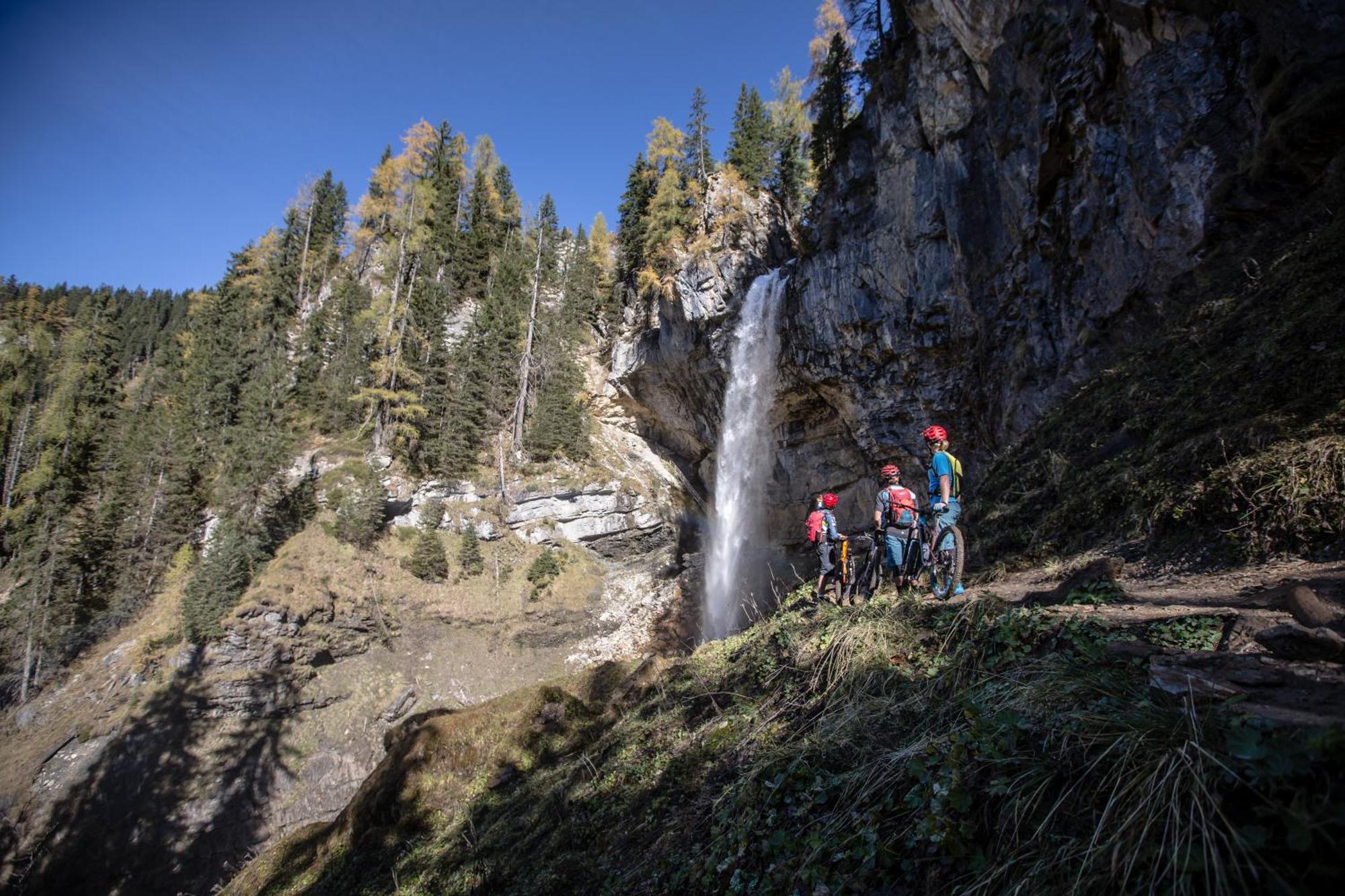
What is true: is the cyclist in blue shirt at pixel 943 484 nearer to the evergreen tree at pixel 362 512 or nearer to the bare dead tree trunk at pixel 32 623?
the evergreen tree at pixel 362 512

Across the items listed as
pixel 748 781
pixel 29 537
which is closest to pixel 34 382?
pixel 29 537

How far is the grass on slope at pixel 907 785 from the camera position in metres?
1.45

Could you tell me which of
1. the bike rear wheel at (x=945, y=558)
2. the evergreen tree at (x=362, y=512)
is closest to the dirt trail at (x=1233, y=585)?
the bike rear wheel at (x=945, y=558)

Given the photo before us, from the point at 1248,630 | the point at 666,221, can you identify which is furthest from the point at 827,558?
the point at 666,221

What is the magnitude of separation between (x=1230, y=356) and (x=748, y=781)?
771 cm

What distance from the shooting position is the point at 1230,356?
21.5 feet

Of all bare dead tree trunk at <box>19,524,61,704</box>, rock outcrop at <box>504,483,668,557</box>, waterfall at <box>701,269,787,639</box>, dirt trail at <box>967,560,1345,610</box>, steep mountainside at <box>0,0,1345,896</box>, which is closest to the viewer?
steep mountainside at <box>0,0,1345,896</box>

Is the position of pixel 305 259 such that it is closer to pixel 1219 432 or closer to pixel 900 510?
pixel 900 510

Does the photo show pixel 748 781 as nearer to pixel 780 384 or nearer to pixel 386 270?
pixel 780 384

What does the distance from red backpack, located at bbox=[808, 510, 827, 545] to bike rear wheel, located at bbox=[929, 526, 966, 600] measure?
231cm

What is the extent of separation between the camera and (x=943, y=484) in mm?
5977

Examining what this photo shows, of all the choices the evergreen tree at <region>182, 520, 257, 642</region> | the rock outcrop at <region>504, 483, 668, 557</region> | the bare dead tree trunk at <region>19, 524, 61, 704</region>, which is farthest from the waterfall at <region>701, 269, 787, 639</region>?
the bare dead tree trunk at <region>19, 524, 61, 704</region>

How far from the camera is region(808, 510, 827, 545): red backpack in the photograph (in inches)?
322

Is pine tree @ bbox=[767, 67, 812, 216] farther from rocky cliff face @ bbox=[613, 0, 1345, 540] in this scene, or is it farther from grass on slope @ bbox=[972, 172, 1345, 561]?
grass on slope @ bbox=[972, 172, 1345, 561]
